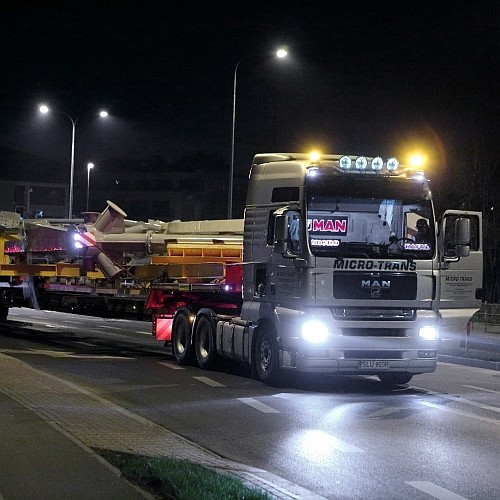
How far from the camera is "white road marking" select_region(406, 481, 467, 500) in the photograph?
28.0ft

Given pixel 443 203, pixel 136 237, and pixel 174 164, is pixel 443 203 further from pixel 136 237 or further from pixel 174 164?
pixel 174 164

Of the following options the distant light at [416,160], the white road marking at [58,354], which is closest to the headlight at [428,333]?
the distant light at [416,160]

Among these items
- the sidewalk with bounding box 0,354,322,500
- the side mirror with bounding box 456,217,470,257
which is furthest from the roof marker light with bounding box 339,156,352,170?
the sidewalk with bounding box 0,354,322,500

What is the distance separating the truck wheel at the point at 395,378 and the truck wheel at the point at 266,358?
197 centimetres

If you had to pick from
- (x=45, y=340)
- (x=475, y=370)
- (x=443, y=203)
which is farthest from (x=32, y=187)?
(x=475, y=370)

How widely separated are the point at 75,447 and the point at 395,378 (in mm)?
8739

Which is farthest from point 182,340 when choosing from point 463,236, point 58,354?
point 463,236

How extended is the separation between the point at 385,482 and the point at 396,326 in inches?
261

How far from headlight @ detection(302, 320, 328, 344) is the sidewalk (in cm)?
338

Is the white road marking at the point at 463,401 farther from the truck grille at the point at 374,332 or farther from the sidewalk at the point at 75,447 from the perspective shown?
the sidewalk at the point at 75,447

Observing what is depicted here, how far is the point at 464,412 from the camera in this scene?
44.8ft

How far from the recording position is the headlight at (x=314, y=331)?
15.3m

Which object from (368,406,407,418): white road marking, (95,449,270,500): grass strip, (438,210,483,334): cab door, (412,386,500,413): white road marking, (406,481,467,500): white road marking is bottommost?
(406,481,467,500): white road marking

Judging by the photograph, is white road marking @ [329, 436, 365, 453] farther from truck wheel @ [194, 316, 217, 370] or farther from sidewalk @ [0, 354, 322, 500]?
truck wheel @ [194, 316, 217, 370]
